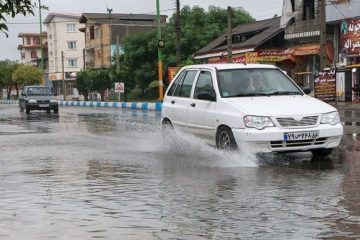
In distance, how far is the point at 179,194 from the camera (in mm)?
7078

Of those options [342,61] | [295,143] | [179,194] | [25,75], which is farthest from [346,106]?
[25,75]

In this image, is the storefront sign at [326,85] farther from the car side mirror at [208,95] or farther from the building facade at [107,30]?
the building facade at [107,30]

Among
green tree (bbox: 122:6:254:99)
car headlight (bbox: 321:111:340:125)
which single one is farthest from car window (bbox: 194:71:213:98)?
green tree (bbox: 122:6:254:99)

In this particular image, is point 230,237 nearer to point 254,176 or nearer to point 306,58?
point 254,176

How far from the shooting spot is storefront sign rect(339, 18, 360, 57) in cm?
3250

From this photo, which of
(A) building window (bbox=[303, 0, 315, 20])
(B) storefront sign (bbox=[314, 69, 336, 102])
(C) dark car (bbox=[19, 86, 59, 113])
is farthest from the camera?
(A) building window (bbox=[303, 0, 315, 20])

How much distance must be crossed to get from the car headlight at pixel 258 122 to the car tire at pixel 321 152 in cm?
122

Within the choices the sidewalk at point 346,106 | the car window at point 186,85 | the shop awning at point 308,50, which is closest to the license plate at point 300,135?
the car window at point 186,85

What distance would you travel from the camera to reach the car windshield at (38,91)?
34562 mm

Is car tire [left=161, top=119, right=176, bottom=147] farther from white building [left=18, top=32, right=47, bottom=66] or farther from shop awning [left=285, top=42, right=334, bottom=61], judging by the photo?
white building [left=18, top=32, right=47, bottom=66]

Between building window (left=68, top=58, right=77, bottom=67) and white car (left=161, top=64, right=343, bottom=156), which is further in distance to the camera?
building window (left=68, top=58, right=77, bottom=67)

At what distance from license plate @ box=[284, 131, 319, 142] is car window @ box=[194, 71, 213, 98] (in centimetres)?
187

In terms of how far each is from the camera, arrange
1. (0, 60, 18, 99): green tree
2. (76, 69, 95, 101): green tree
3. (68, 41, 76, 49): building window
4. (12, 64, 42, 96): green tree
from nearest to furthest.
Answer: (76, 69, 95, 101): green tree < (12, 64, 42, 96): green tree < (0, 60, 18, 99): green tree < (68, 41, 76, 49): building window

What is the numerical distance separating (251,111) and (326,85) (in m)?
20.3
